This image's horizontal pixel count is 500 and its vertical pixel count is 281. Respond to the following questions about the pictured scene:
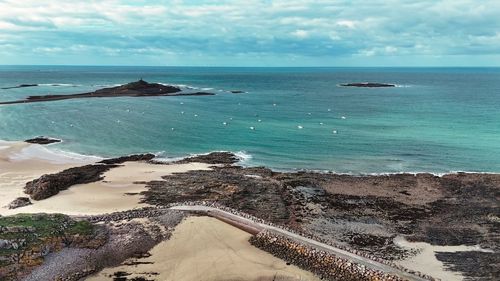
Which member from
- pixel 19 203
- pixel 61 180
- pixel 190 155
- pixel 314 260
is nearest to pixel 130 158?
pixel 190 155

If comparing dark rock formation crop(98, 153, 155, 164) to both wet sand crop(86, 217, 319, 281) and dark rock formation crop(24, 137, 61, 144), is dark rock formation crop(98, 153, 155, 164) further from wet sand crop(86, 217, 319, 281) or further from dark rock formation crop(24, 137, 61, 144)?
wet sand crop(86, 217, 319, 281)

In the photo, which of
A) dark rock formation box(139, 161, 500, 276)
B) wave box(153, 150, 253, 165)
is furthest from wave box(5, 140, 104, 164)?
dark rock formation box(139, 161, 500, 276)

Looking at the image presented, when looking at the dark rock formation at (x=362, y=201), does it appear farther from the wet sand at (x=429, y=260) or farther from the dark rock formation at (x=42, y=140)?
the dark rock formation at (x=42, y=140)

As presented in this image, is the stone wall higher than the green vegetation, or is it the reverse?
the green vegetation

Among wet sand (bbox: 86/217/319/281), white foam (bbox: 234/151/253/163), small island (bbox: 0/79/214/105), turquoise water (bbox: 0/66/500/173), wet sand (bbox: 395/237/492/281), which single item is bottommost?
wet sand (bbox: 395/237/492/281)

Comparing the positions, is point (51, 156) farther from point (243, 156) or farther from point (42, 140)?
point (243, 156)

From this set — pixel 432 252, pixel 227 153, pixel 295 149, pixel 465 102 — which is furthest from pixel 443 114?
pixel 432 252
